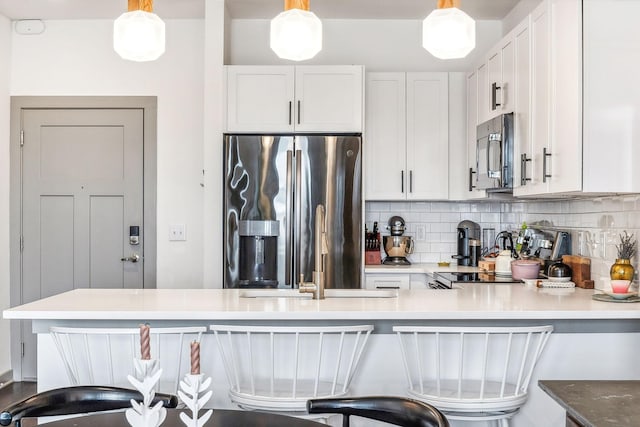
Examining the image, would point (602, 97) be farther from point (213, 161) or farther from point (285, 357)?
point (213, 161)

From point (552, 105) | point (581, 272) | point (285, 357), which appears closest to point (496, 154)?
point (552, 105)

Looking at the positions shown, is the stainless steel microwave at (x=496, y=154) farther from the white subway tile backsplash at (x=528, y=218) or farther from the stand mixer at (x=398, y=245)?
the stand mixer at (x=398, y=245)

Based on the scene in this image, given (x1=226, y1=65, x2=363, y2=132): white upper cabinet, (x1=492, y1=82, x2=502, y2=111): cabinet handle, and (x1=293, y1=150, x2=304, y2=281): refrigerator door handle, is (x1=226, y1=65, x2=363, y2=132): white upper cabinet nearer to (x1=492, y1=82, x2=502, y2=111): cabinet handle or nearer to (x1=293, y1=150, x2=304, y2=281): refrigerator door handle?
(x1=293, y1=150, x2=304, y2=281): refrigerator door handle

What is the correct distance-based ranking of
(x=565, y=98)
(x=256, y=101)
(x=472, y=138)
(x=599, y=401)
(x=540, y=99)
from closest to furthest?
(x=599, y=401) → (x=565, y=98) → (x=540, y=99) → (x=256, y=101) → (x=472, y=138)

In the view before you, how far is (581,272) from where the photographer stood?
130 inches

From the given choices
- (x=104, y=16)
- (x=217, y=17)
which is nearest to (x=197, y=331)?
(x=217, y=17)

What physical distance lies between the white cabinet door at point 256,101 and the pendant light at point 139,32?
2.37 metres

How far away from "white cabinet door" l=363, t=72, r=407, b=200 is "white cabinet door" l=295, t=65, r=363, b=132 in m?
0.33

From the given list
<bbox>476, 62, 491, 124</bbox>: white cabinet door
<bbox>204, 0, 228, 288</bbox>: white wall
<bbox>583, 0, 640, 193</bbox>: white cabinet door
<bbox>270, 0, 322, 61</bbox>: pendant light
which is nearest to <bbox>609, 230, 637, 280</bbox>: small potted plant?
<bbox>583, 0, 640, 193</bbox>: white cabinet door

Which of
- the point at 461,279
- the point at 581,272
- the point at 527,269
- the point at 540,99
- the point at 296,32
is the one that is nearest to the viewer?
the point at 296,32

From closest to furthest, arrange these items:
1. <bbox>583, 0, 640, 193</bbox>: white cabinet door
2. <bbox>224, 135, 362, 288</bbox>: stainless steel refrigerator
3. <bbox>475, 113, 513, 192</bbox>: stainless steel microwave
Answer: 1. <bbox>583, 0, 640, 193</bbox>: white cabinet door
2. <bbox>475, 113, 513, 192</bbox>: stainless steel microwave
3. <bbox>224, 135, 362, 288</bbox>: stainless steel refrigerator

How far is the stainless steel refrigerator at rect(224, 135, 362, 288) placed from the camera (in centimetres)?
409

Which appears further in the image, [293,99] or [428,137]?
[428,137]

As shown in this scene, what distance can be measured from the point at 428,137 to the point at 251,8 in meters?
1.56
